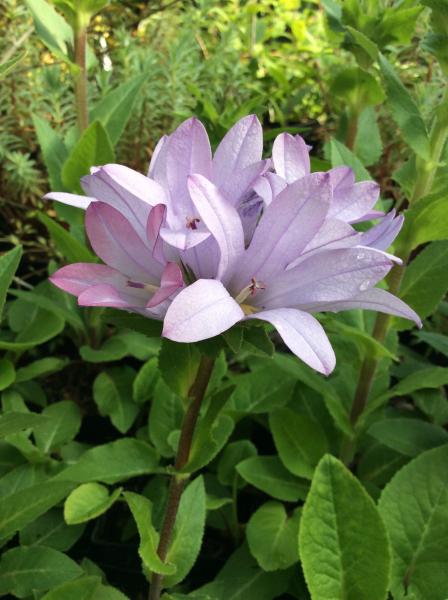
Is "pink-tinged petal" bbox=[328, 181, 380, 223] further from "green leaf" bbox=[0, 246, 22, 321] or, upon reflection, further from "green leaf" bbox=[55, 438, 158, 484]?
"green leaf" bbox=[55, 438, 158, 484]

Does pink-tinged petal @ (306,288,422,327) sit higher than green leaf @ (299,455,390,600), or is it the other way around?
pink-tinged petal @ (306,288,422,327)

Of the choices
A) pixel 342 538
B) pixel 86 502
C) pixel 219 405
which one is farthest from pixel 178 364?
pixel 86 502

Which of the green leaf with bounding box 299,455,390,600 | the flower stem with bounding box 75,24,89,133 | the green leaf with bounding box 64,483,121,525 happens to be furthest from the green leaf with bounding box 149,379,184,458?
the flower stem with bounding box 75,24,89,133

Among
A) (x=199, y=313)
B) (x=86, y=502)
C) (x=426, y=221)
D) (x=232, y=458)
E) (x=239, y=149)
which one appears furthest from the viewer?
(x=232, y=458)

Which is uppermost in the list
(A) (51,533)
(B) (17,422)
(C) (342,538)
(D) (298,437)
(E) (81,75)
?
(E) (81,75)

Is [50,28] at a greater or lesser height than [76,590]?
greater

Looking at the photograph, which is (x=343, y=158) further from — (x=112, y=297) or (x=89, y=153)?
(x=112, y=297)
